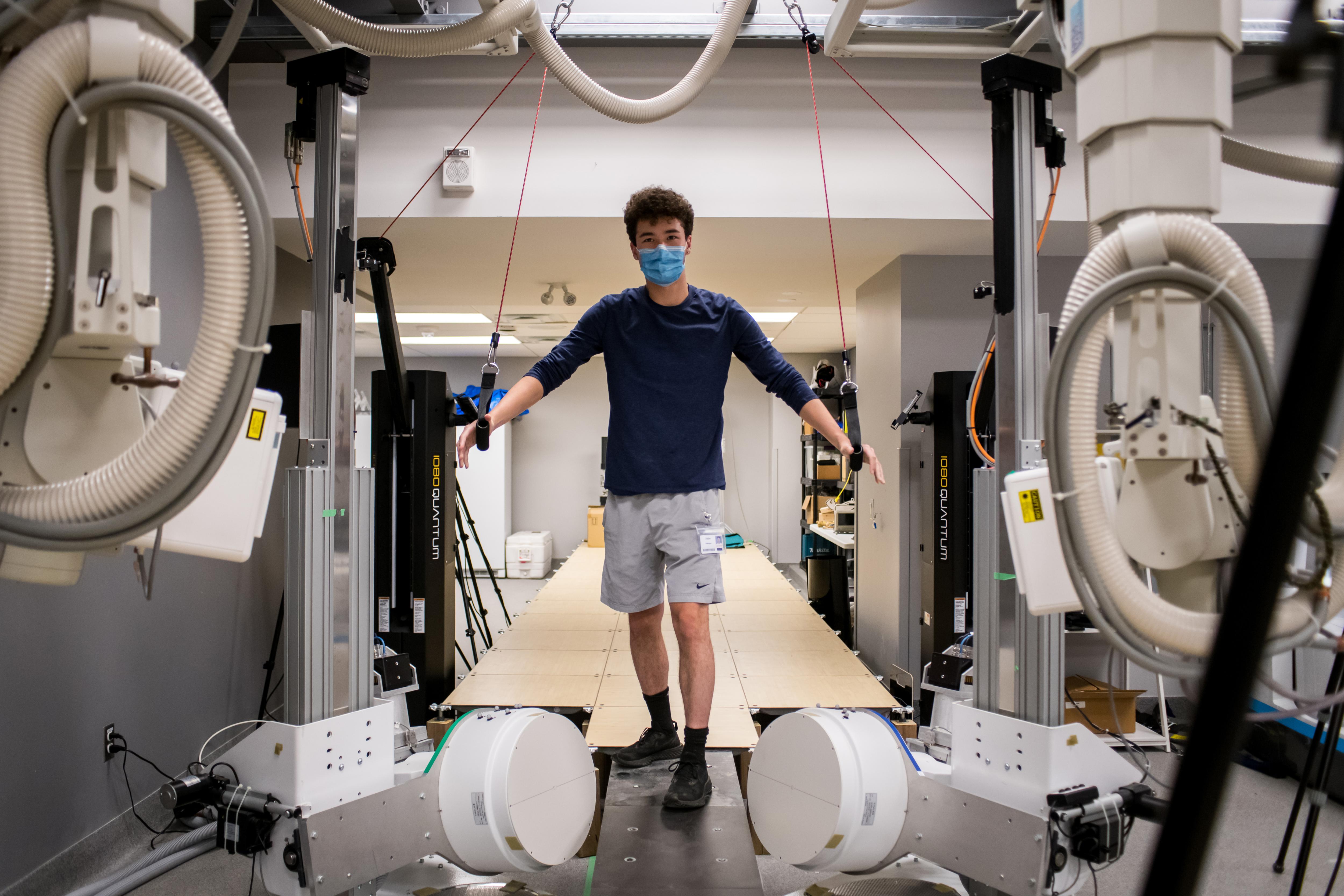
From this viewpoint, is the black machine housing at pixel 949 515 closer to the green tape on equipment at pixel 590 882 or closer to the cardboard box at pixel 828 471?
the green tape on equipment at pixel 590 882

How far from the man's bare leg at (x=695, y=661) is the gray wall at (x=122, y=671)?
1.44m

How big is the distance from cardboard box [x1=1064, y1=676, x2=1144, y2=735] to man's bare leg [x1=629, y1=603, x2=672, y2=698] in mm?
2082

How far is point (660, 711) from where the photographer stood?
193 centimetres

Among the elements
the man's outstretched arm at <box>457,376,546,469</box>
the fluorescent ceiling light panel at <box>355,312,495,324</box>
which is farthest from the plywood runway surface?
the fluorescent ceiling light panel at <box>355,312,495,324</box>

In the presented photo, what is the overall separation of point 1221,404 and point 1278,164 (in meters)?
0.76

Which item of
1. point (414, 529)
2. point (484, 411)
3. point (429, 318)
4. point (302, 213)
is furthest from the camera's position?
point (429, 318)

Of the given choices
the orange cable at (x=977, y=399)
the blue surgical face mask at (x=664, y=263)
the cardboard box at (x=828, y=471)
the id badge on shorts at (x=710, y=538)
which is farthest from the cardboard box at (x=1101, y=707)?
the cardboard box at (x=828, y=471)

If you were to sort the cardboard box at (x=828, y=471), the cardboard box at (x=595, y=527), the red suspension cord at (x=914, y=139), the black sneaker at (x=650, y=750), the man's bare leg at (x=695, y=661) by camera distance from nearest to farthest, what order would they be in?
the man's bare leg at (x=695, y=661) < the black sneaker at (x=650, y=750) < the red suspension cord at (x=914, y=139) < the cardboard box at (x=828, y=471) < the cardboard box at (x=595, y=527)

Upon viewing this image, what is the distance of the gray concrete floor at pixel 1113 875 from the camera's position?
1962 millimetres

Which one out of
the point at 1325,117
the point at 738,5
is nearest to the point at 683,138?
the point at 738,5

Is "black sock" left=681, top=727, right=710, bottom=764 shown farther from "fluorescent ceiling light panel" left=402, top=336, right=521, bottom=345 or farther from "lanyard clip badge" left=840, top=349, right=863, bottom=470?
"fluorescent ceiling light panel" left=402, top=336, right=521, bottom=345

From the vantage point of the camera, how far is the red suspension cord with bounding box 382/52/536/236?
276 cm

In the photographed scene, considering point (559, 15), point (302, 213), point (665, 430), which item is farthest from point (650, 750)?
point (559, 15)

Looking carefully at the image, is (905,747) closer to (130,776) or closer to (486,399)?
(486,399)
